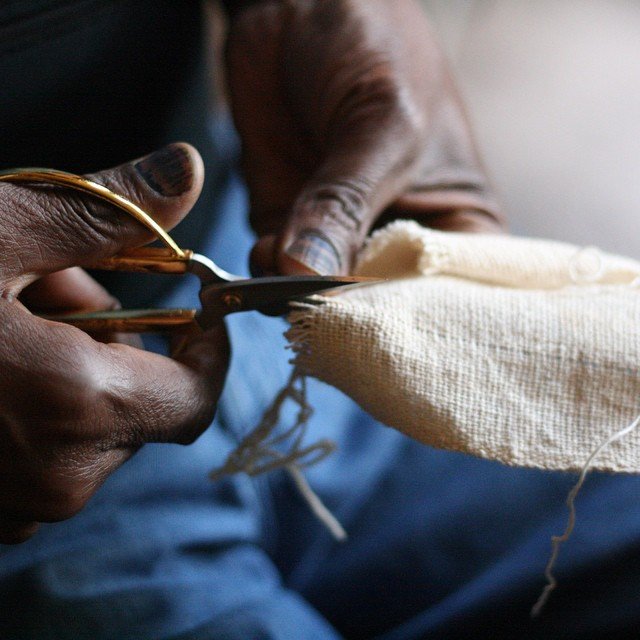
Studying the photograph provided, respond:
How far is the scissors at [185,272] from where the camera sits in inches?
15.5

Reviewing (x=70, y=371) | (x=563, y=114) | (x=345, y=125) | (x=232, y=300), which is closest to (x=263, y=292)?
(x=232, y=300)

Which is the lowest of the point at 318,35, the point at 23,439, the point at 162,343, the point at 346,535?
the point at 346,535

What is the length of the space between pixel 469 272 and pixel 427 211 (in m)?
0.17

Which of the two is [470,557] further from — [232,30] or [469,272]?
[232,30]

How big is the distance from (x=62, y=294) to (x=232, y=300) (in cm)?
17

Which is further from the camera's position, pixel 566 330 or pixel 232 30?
pixel 232 30

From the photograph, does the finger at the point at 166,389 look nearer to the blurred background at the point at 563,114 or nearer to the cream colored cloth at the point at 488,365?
the cream colored cloth at the point at 488,365

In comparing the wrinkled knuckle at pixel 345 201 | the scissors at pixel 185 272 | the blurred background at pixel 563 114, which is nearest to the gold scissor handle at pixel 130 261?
the scissors at pixel 185 272

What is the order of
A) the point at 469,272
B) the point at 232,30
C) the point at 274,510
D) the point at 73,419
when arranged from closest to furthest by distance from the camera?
the point at 73,419, the point at 469,272, the point at 274,510, the point at 232,30

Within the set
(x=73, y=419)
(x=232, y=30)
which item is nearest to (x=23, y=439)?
(x=73, y=419)

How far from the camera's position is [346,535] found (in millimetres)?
609

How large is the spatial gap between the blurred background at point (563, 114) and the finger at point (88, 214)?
695 mm

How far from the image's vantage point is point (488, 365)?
1.49ft

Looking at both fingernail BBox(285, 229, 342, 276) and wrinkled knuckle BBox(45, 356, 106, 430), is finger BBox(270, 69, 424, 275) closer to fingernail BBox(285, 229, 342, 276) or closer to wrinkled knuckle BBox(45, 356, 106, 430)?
fingernail BBox(285, 229, 342, 276)
